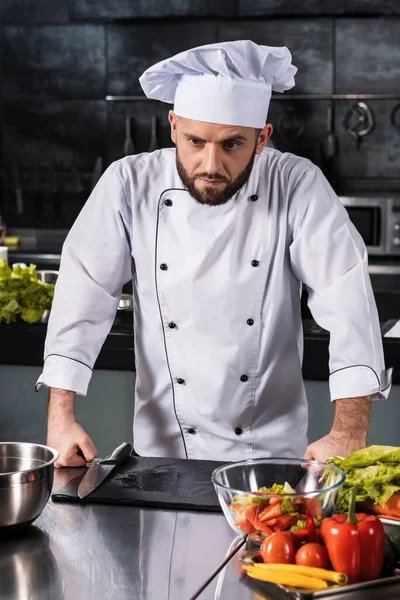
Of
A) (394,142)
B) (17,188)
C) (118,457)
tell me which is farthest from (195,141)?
(17,188)

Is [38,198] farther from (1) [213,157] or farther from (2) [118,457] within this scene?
(2) [118,457]

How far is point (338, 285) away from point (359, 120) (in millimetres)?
3627

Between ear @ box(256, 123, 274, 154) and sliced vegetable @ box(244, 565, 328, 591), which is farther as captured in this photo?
ear @ box(256, 123, 274, 154)

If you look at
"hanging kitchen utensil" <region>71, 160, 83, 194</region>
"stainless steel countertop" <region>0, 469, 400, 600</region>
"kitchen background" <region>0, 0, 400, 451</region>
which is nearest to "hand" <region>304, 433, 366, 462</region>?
"stainless steel countertop" <region>0, 469, 400, 600</region>

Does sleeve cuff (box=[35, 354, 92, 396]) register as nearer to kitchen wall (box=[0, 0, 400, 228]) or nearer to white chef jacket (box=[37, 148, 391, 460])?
white chef jacket (box=[37, 148, 391, 460])

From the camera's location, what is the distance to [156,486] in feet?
5.68

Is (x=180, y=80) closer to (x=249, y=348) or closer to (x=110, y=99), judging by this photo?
(x=249, y=348)

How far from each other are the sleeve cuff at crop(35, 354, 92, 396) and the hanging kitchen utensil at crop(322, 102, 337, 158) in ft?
12.2

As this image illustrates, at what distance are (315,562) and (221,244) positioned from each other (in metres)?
1.07

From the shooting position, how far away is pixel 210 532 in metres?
1.53

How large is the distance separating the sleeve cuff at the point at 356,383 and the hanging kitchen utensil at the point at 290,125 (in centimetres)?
372

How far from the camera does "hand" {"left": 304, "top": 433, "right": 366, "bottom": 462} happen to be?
1788 mm

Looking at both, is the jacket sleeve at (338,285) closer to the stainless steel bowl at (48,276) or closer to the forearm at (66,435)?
the forearm at (66,435)

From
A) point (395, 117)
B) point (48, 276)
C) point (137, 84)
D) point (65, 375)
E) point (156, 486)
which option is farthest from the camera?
point (137, 84)
